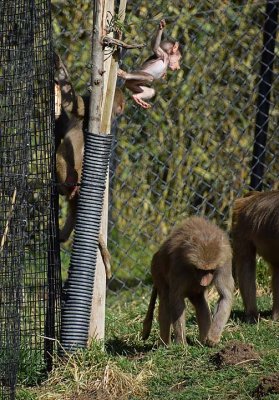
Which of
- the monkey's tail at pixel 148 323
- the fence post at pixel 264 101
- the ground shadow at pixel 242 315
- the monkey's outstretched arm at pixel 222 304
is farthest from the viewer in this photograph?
the fence post at pixel 264 101

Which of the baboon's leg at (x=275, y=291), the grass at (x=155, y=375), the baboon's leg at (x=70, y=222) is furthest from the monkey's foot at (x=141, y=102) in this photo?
the baboon's leg at (x=275, y=291)

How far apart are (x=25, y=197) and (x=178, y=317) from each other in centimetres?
167

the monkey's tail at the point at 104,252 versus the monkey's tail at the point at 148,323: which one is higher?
the monkey's tail at the point at 104,252

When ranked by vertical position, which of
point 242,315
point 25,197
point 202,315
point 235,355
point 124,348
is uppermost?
point 25,197

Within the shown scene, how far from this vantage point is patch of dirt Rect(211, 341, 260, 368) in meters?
6.83

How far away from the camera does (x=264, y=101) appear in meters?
10.4

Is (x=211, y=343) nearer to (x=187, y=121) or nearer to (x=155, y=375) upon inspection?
(x=155, y=375)

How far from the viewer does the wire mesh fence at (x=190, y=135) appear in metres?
10.6

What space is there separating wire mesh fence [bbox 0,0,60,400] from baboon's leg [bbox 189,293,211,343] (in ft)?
4.25

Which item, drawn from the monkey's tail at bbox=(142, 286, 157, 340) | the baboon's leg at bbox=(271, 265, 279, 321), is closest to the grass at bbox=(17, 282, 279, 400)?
the monkey's tail at bbox=(142, 286, 157, 340)

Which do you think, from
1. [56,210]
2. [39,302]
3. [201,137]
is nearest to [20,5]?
[56,210]

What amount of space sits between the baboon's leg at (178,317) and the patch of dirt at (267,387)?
52.1 inches

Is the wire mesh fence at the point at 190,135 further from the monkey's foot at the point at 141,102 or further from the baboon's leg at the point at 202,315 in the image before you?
the monkey's foot at the point at 141,102

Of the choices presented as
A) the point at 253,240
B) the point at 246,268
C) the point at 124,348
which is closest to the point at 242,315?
the point at 246,268
